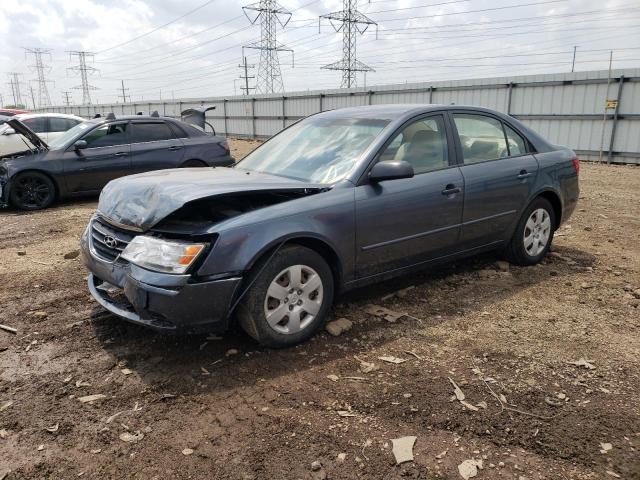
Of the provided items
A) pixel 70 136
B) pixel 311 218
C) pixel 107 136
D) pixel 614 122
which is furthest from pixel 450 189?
pixel 614 122

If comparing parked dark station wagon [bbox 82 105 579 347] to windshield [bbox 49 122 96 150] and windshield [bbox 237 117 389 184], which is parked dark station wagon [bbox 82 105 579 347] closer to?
windshield [bbox 237 117 389 184]

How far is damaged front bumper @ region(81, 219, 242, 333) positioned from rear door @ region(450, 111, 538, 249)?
237 centimetres

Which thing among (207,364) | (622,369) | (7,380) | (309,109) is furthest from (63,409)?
(309,109)

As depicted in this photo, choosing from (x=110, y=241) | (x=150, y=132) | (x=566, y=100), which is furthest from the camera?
(x=566, y=100)

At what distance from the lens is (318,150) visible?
4.23 metres

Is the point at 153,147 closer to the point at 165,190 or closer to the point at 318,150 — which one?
the point at 318,150

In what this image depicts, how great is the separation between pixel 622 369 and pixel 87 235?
3.82 m

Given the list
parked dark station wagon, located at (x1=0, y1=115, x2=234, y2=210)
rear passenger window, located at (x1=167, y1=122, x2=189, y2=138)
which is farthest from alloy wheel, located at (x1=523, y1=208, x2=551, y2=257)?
rear passenger window, located at (x1=167, y1=122, x2=189, y2=138)

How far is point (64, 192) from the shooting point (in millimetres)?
8891

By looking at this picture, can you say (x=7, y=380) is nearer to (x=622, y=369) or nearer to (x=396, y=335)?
(x=396, y=335)

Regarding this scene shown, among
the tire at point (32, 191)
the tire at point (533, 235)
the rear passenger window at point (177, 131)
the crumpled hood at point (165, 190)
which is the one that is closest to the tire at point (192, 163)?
the rear passenger window at point (177, 131)

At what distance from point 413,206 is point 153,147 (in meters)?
6.66

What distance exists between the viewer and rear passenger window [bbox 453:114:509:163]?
463cm

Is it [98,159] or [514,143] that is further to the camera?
[98,159]
